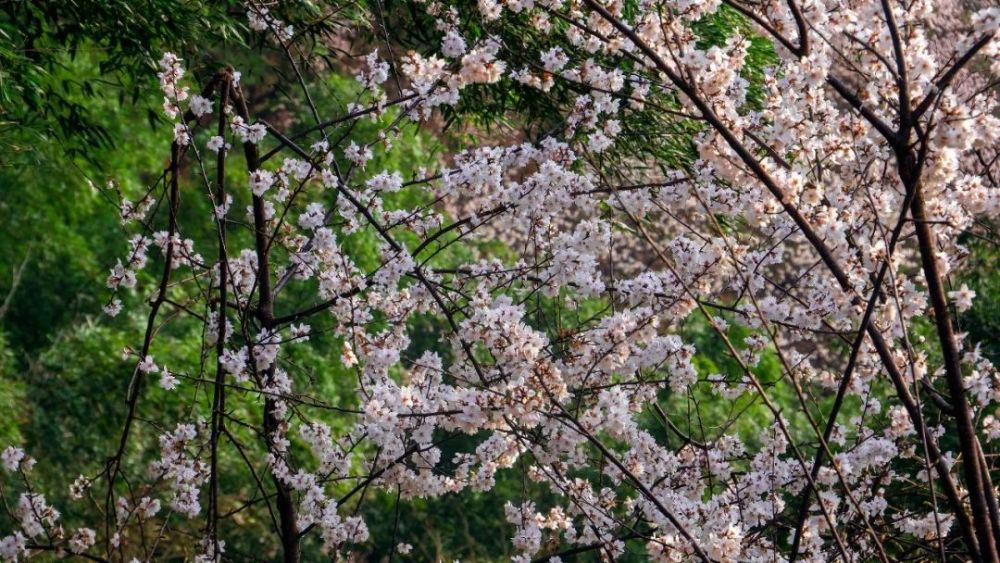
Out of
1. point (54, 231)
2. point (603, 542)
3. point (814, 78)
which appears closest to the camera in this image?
point (814, 78)

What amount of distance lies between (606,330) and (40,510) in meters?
1.93

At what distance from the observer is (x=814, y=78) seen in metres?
2.66

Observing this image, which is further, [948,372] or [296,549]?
[296,549]

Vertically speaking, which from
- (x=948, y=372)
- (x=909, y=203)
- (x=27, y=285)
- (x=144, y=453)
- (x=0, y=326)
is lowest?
(x=948, y=372)

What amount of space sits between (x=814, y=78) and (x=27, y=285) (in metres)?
9.90

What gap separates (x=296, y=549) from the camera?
3.74m

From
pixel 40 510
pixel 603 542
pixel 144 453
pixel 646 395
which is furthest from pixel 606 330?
pixel 144 453

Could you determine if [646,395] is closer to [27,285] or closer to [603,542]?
[603,542]

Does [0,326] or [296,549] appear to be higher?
[0,326]

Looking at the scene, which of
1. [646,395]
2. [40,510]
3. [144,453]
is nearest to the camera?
[646,395]

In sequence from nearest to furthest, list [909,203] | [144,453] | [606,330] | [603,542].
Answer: [909,203] < [603,542] < [606,330] < [144,453]

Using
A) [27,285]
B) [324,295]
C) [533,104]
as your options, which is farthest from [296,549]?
[27,285]

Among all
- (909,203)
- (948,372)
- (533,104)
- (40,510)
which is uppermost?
(533,104)

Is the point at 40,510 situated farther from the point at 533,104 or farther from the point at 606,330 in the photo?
the point at 533,104
